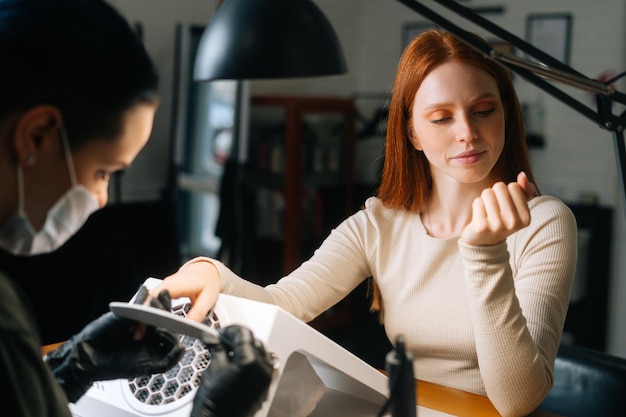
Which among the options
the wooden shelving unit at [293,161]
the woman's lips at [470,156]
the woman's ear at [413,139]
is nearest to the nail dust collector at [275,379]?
the woman's lips at [470,156]

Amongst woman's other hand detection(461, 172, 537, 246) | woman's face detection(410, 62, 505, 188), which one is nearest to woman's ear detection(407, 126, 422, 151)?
woman's face detection(410, 62, 505, 188)

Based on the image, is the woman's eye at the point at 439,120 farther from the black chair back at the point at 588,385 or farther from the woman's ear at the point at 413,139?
the black chair back at the point at 588,385

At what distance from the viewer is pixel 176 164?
353 centimetres

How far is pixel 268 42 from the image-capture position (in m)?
1.54

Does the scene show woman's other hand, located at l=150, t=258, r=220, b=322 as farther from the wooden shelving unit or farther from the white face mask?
the wooden shelving unit

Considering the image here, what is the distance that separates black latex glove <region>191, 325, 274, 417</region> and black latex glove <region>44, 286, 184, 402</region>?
164 millimetres

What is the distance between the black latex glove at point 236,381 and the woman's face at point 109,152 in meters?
0.24

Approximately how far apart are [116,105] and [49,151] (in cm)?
9

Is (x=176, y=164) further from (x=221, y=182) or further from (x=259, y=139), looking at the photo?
(x=259, y=139)

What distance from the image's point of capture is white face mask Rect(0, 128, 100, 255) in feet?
2.61

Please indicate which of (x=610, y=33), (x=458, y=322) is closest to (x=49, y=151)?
(x=458, y=322)

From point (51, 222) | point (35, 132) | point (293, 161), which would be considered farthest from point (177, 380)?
point (293, 161)

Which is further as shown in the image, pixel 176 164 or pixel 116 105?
pixel 176 164

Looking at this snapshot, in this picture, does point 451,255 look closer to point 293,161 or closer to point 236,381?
point 236,381
